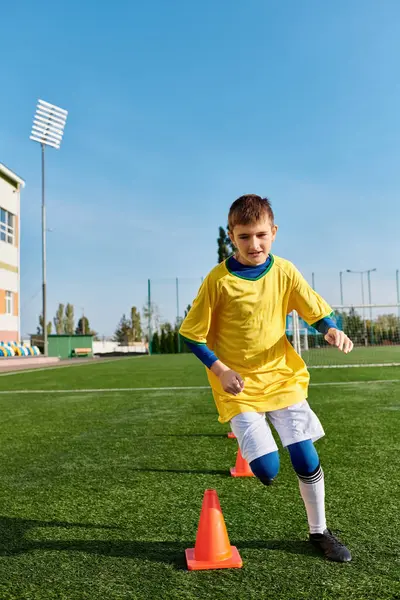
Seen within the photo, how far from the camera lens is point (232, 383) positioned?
2.87 meters

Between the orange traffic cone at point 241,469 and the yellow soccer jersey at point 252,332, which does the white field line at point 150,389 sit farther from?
the yellow soccer jersey at point 252,332

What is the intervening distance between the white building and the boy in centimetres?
3262

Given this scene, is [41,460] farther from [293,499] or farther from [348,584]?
[348,584]

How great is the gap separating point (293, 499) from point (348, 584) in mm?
1373

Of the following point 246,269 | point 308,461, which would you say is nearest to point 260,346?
point 246,269

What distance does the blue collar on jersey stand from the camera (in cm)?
322

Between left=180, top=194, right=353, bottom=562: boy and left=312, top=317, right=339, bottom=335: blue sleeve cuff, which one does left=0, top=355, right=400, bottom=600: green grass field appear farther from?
left=312, top=317, right=339, bottom=335: blue sleeve cuff

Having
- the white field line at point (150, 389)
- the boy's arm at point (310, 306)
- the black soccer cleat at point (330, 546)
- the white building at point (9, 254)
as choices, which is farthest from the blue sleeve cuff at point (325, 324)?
the white building at point (9, 254)

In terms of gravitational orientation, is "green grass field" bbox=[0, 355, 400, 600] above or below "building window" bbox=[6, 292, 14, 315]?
below

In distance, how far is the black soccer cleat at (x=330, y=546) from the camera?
2.80 m

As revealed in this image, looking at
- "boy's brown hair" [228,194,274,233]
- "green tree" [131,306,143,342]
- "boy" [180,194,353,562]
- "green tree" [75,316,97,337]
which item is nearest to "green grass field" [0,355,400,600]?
"boy" [180,194,353,562]

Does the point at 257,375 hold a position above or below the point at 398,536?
above

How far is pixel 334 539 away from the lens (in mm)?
2900

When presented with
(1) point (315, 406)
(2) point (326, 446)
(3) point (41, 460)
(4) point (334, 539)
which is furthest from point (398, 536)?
(1) point (315, 406)
